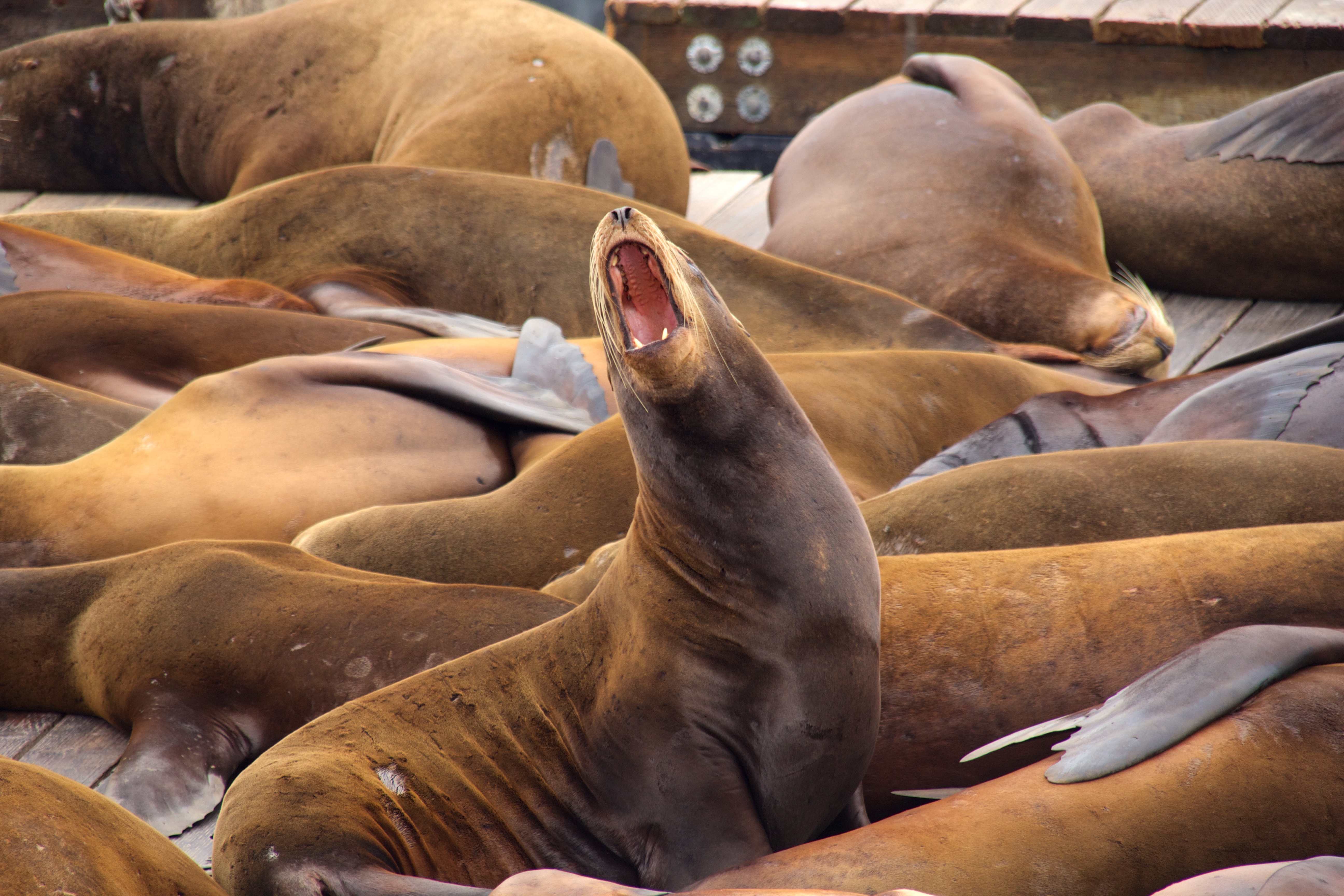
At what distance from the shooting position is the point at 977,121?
5191 mm

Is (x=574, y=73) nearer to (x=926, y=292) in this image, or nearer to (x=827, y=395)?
(x=926, y=292)

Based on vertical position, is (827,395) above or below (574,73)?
below

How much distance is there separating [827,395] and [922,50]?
3799 mm

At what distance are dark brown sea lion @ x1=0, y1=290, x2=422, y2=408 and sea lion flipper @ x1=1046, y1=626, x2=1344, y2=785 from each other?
9.79ft

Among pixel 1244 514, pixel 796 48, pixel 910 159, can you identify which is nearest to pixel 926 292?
pixel 910 159

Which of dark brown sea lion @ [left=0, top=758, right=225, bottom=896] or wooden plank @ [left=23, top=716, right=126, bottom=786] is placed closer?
dark brown sea lion @ [left=0, top=758, right=225, bottom=896]

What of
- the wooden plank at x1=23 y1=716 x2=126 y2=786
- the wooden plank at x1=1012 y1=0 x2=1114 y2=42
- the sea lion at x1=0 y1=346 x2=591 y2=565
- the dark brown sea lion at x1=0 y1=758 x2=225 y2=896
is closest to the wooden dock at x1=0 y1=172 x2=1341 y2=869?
the wooden plank at x1=23 y1=716 x2=126 y2=786

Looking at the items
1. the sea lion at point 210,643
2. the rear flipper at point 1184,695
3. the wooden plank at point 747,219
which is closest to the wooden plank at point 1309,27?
the wooden plank at point 747,219

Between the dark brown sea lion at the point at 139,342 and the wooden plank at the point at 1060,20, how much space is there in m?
3.81

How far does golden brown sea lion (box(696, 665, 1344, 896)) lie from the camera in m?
1.83

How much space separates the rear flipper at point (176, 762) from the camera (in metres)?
2.59

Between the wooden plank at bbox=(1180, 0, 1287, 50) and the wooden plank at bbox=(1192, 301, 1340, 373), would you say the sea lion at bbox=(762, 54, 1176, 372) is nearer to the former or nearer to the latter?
the wooden plank at bbox=(1192, 301, 1340, 373)

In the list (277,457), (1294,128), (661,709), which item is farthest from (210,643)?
(1294,128)

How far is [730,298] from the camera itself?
461 cm
